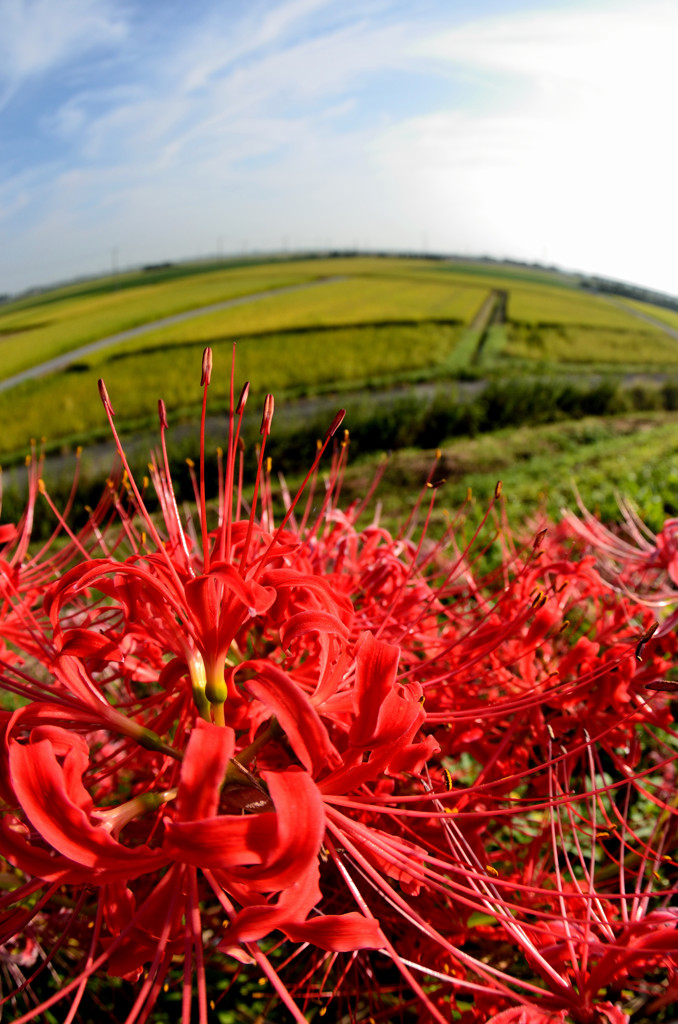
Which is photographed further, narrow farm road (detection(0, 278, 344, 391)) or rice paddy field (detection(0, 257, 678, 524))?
narrow farm road (detection(0, 278, 344, 391))

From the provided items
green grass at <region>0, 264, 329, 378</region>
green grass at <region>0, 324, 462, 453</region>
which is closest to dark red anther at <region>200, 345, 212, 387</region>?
green grass at <region>0, 324, 462, 453</region>

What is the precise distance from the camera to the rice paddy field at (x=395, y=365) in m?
7.06

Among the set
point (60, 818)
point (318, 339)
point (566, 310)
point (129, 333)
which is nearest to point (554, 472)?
point (60, 818)

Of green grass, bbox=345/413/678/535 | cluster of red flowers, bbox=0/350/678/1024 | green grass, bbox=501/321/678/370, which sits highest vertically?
green grass, bbox=501/321/678/370

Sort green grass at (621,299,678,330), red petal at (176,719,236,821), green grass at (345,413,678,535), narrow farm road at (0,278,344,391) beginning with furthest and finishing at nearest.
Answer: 1. green grass at (621,299,678,330)
2. narrow farm road at (0,278,344,391)
3. green grass at (345,413,678,535)
4. red petal at (176,719,236,821)

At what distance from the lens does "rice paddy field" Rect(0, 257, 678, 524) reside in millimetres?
7062

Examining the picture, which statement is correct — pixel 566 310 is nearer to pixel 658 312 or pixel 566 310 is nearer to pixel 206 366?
pixel 658 312

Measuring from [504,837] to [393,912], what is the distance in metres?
1.17

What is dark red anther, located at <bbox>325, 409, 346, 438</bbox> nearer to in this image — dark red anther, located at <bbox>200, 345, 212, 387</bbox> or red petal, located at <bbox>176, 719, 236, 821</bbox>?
dark red anther, located at <bbox>200, 345, 212, 387</bbox>

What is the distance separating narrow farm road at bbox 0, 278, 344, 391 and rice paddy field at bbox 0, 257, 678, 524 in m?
0.11

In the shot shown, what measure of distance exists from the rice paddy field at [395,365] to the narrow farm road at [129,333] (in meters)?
0.11

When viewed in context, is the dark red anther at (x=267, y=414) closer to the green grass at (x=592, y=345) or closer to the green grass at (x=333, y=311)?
the green grass at (x=592, y=345)

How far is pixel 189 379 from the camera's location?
17438mm

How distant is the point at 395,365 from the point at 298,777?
18025 mm
